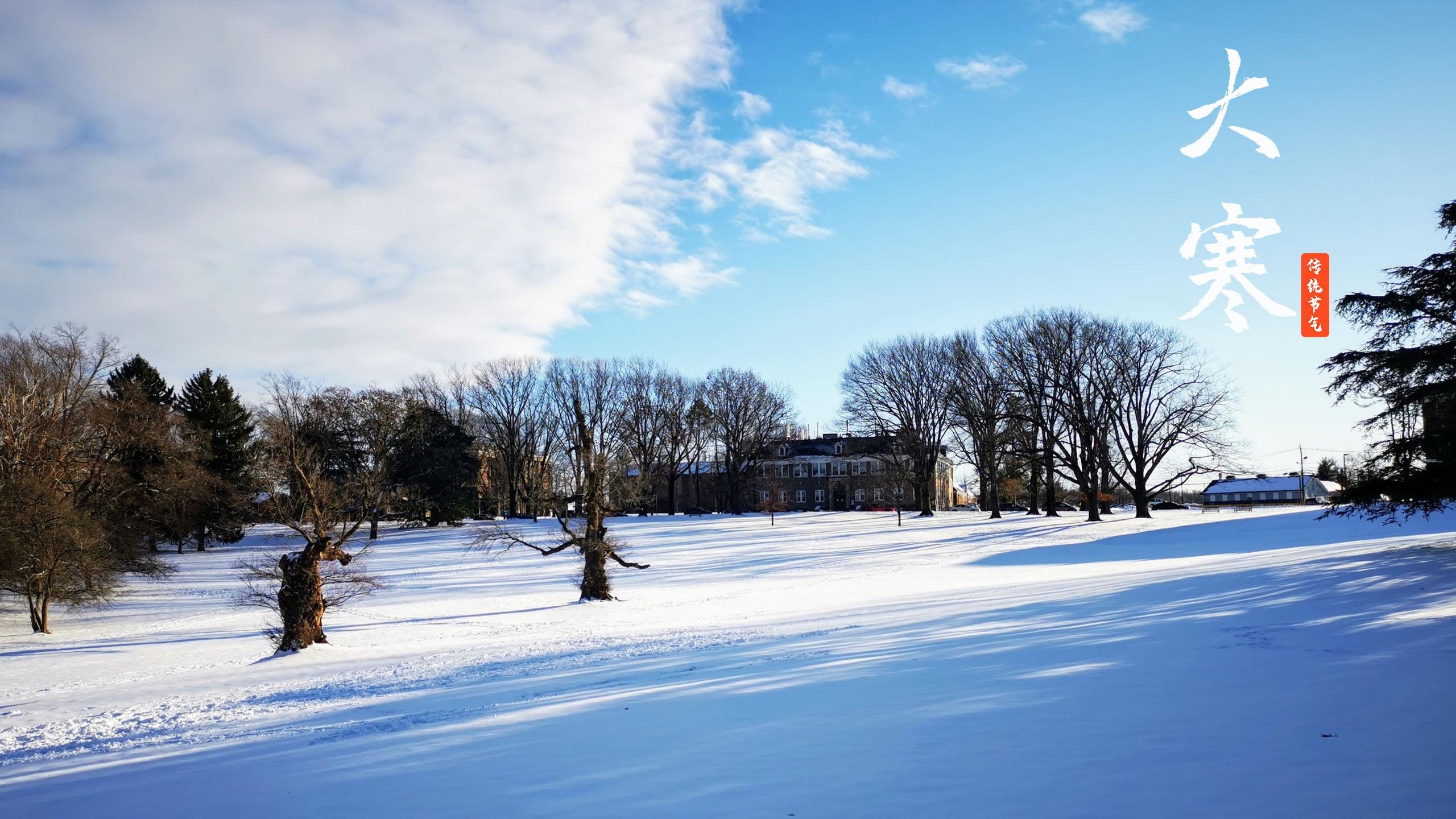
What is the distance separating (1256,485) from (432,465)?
385 ft

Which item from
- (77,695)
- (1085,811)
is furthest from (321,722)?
(1085,811)

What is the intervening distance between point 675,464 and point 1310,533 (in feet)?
175

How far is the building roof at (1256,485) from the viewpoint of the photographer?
116938 mm

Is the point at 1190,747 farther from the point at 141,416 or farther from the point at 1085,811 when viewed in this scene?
the point at 141,416

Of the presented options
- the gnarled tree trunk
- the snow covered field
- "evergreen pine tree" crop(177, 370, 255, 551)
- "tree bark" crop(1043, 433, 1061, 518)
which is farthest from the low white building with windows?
the gnarled tree trunk

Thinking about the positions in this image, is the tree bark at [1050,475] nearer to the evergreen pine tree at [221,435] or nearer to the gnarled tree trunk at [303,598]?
the gnarled tree trunk at [303,598]

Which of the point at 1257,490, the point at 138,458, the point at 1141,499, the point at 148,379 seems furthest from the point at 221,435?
the point at 1257,490

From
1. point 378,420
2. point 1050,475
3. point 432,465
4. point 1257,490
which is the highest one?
point 378,420

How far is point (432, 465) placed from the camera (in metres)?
60.6

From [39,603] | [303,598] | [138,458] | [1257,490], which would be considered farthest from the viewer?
[1257,490]

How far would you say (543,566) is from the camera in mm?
36625

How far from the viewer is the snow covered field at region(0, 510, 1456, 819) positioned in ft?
21.8

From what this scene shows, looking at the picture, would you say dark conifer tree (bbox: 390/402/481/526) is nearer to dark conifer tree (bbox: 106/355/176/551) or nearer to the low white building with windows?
dark conifer tree (bbox: 106/355/176/551)

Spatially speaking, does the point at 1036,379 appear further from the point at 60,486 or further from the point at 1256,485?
the point at 1256,485
